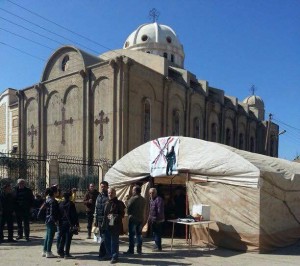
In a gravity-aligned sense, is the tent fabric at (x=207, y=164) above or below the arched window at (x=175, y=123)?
below

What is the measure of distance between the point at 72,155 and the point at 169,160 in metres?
20.5

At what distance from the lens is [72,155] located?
31219 millimetres

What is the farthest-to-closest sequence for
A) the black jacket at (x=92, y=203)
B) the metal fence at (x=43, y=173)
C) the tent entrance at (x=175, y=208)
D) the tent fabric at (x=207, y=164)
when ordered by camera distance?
the metal fence at (x=43, y=173) → the tent entrance at (x=175, y=208) → the black jacket at (x=92, y=203) → the tent fabric at (x=207, y=164)

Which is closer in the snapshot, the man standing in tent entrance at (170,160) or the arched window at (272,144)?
the man standing in tent entrance at (170,160)

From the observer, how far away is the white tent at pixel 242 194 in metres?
10.3

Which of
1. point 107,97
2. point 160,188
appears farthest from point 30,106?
point 160,188

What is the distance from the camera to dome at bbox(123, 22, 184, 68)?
52.2 metres

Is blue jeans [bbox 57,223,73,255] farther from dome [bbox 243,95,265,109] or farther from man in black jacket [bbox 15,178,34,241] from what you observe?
dome [bbox 243,95,265,109]

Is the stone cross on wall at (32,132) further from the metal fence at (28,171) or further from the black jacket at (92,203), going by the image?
the black jacket at (92,203)

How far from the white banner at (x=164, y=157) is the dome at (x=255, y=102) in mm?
44144

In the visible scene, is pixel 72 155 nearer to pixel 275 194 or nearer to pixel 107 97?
pixel 107 97

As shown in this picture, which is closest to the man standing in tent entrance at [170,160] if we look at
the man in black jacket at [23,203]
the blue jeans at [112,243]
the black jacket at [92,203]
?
the black jacket at [92,203]

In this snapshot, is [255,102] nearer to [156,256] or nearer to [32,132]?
[32,132]

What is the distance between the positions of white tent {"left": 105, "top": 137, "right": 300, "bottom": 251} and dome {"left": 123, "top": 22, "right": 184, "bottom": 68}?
4111 centimetres
